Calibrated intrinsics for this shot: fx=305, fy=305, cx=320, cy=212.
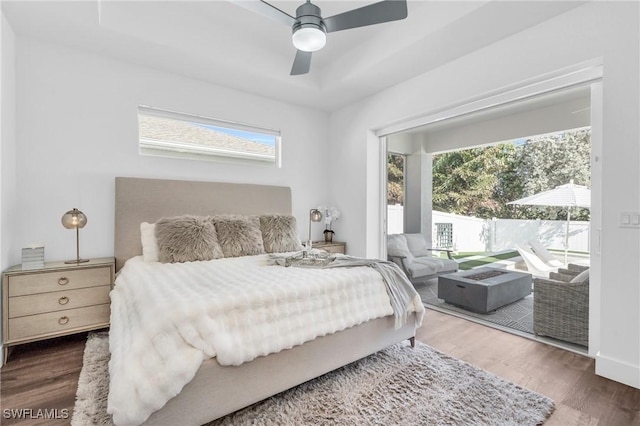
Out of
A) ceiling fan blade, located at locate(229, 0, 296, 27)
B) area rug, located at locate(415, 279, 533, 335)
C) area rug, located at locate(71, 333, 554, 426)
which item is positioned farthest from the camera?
area rug, located at locate(415, 279, 533, 335)

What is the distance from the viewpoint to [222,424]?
1.70 metres

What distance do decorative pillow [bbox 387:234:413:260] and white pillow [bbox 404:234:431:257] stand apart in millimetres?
54

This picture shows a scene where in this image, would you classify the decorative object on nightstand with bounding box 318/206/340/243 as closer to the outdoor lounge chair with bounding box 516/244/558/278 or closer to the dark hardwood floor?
the dark hardwood floor

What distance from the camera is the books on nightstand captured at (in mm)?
2516

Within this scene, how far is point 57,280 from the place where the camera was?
2568 millimetres

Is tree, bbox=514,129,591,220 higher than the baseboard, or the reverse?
tree, bbox=514,129,591,220

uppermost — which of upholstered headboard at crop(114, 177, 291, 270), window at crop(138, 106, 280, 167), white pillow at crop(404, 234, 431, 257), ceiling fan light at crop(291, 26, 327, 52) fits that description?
ceiling fan light at crop(291, 26, 327, 52)

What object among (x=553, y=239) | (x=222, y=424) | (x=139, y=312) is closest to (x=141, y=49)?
(x=139, y=312)

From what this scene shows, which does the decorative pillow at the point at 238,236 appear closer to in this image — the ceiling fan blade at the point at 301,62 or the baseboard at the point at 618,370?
the ceiling fan blade at the point at 301,62

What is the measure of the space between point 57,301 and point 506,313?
4322mm

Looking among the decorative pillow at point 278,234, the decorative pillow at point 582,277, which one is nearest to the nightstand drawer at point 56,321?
the decorative pillow at point 278,234

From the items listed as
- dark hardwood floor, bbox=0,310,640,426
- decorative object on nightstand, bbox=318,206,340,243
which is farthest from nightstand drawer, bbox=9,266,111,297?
decorative object on nightstand, bbox=318,206,340,243

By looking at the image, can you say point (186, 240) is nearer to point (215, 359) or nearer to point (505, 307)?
point (215, 359)

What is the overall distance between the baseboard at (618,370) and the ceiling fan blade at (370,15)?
277 centimetres
